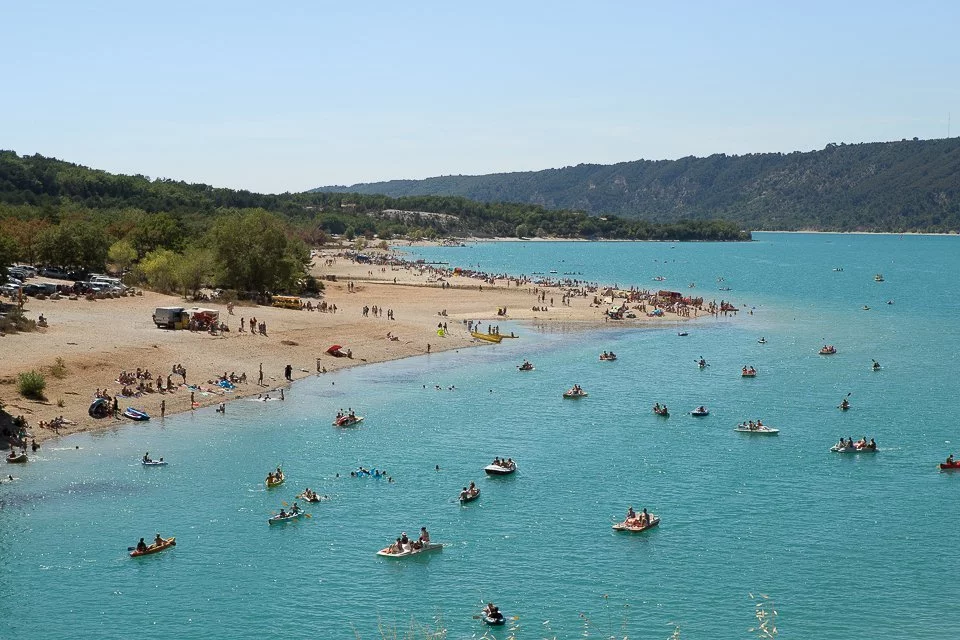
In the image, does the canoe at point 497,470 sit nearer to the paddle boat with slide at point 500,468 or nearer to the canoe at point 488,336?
the paddle boat with slide at point 500,468

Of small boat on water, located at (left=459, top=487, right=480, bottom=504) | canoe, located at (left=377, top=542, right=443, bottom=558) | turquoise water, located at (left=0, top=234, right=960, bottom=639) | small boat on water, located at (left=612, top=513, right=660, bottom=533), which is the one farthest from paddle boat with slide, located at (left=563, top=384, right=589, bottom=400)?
canoe, located at (left=377, top=542, right=443, bottom=558)

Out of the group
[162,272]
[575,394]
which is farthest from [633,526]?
[162,272]

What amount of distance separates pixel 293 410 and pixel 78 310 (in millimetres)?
27276

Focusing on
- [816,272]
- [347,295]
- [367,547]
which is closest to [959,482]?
[367,547]

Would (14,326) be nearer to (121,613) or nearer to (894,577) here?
(121,613)

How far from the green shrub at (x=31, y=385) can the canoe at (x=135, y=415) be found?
4.22 metres

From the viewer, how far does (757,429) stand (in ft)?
179

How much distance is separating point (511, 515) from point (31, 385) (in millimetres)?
26918

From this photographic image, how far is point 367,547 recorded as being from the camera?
1453 inches

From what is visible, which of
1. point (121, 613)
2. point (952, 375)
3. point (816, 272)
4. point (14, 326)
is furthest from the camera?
point (816, 272)

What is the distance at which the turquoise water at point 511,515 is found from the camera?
31875mm

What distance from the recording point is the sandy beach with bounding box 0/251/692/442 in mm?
55469

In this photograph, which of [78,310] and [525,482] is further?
[78,310]

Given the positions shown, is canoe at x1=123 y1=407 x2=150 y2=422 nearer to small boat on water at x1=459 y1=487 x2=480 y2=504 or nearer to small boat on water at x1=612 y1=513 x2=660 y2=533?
small boat on water at x1=459 y1=487 x2=480 y2=504
